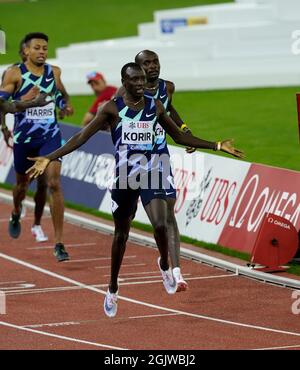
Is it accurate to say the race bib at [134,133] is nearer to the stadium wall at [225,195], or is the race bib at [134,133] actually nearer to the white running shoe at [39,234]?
the stadium wall at [225,195]

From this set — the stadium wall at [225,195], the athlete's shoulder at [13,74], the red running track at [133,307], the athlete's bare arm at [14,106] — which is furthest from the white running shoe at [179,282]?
the athlete's shoulder at [13,74]

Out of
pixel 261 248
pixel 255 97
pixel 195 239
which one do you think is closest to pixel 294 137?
pixel 255 97

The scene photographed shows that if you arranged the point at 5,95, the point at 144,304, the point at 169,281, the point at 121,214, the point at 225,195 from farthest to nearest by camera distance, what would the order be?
the point at 225,195 < the point at 5,95 < the point at 144,304 < the point at 169,281 < the point at 121,214

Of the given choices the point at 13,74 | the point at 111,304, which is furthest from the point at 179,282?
the point at 13,74

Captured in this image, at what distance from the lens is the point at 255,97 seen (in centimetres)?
3059

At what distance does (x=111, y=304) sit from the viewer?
13.8 meters

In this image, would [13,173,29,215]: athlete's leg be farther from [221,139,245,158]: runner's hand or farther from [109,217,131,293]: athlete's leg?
[221,139,245,158]: runner's hand

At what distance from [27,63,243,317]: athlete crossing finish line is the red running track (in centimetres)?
74

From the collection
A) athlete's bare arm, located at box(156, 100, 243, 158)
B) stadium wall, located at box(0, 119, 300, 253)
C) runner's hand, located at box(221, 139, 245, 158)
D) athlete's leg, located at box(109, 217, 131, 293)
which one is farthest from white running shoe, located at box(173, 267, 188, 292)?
stadium wall, located at box(0, 119, 300, 253)

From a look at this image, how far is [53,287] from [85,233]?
152 inches

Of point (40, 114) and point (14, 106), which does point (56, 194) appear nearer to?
point (40, 114)

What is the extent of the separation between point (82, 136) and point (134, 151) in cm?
55

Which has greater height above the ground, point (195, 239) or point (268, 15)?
point (268, 15)

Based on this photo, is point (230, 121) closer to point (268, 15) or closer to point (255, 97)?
point (255, 97)
